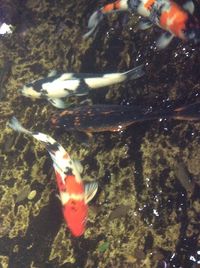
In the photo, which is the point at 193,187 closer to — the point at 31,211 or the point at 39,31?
the point at 31,211

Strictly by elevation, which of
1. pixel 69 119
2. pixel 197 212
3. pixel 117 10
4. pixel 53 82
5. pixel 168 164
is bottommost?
pixel 197 212

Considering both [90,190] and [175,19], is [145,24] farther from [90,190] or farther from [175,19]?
[90,190]

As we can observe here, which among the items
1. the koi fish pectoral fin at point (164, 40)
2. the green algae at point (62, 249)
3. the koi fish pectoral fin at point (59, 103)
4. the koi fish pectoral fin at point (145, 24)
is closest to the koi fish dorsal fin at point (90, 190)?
the green algae at point (62, 249)

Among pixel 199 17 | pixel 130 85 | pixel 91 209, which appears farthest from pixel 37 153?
pixel 199 17

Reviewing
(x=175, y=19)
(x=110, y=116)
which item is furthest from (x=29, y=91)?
(x=175, y=19)

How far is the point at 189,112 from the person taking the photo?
4113 millimetres

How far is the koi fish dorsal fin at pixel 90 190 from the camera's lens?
4137mm

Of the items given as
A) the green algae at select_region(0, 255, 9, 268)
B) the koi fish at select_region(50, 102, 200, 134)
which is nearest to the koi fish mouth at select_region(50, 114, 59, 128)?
the koi fish at select_region(50, 102, 200, 134)

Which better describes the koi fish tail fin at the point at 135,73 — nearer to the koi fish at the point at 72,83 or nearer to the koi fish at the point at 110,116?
the koi fish at the point at 72,83

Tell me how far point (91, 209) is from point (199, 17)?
103 inches

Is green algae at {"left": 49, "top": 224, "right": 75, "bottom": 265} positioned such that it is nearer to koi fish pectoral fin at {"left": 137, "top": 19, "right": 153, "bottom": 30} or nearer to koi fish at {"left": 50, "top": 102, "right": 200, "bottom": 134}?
koi fish at {"left": 50, "top": 102, "right": 200, "bottom": 134}

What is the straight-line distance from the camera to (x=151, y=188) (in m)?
4.17

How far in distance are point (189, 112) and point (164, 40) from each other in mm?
1052

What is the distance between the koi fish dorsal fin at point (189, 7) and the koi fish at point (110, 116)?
115cm
